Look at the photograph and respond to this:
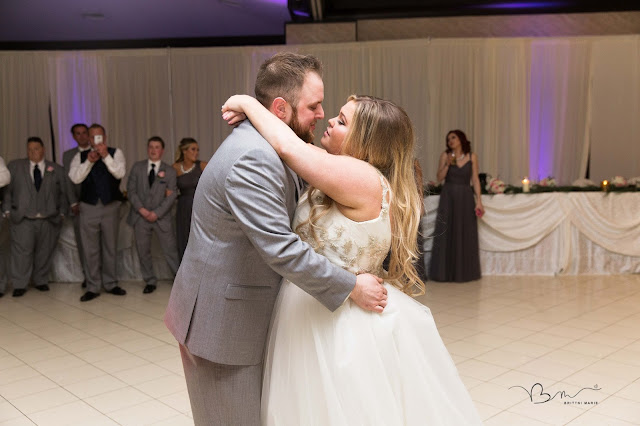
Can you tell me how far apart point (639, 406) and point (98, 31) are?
10323mm

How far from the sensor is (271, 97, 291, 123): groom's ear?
6.94 feet

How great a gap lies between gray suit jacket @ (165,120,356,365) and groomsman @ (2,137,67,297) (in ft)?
16.4

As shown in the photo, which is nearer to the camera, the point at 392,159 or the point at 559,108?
the point at 392,159

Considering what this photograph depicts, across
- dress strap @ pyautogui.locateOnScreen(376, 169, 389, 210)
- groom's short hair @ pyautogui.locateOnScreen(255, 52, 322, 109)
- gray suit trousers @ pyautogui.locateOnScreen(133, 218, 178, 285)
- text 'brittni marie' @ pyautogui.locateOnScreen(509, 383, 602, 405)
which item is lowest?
text 'brittni marie' @ pyautogui.locateOnScreen(509, 383, 602, 405)

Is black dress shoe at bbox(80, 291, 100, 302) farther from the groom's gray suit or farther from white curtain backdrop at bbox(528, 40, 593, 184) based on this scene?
white curtain backdrop at bbox(528, 40, 593, 184)

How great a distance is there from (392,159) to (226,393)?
36.9 inches

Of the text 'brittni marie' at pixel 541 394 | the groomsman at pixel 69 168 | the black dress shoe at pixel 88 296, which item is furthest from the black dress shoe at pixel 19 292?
the text 'brittni marie' at pixel 541 394

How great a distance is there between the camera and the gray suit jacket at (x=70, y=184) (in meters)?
6.63

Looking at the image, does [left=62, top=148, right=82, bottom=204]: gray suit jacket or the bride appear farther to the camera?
[left=62, top=148, right=82, bottom=204]: gray suit jacket

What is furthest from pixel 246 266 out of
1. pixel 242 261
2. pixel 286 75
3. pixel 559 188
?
pixel 559 188

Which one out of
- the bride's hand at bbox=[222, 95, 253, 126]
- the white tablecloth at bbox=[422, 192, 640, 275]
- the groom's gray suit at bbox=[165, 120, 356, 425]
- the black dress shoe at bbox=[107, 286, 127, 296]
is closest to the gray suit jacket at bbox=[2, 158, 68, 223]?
the black dress shoe at bbox=[107, 286, 127, 296]

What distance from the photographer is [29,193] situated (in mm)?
6590

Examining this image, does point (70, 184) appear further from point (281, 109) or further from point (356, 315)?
point (356, 315)

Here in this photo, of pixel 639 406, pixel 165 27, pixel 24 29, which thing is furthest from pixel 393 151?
pixel 24 29
